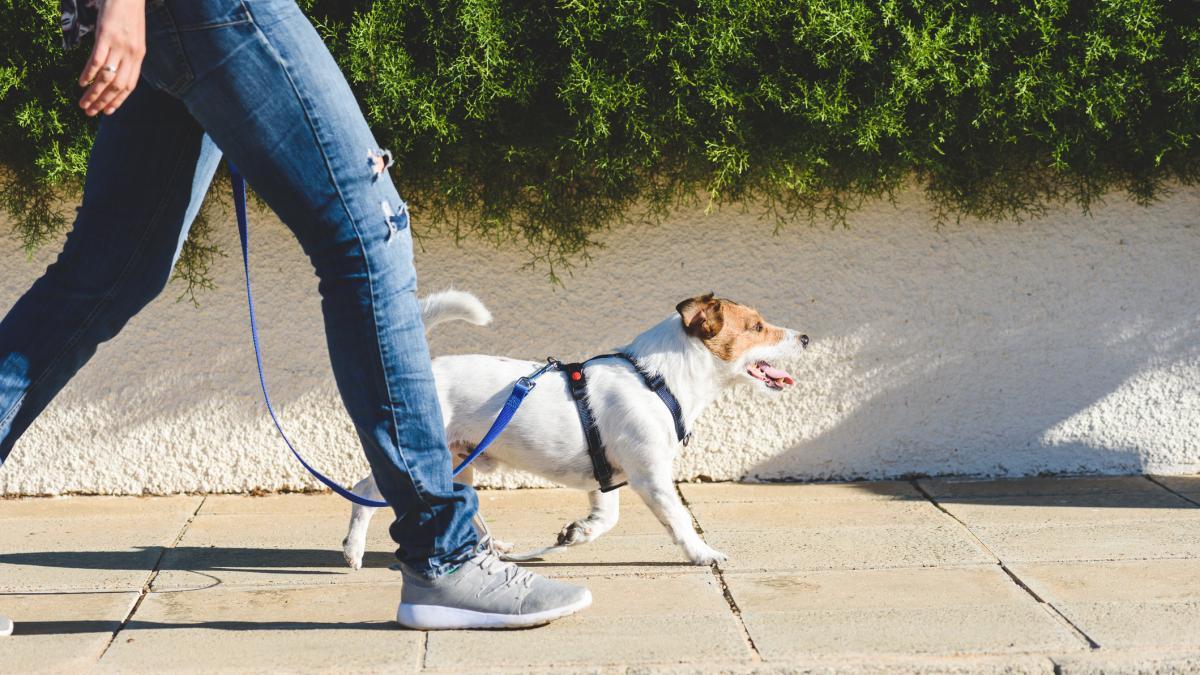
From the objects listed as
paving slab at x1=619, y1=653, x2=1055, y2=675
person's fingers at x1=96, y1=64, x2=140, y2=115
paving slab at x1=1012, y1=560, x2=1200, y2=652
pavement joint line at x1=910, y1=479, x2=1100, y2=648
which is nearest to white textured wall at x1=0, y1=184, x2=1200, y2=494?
pavement joint line at x1=910, y1=479, x2=1100, y2=648

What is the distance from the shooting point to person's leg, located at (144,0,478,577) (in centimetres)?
248


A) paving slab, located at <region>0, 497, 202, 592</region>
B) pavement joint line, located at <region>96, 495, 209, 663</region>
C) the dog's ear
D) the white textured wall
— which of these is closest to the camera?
pavement joint line, located at <region>96, 495, 209, 663</region>

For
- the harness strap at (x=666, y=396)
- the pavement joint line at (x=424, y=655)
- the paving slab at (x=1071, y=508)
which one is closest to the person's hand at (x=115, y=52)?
the pavement joint line at (x=424, y=655)

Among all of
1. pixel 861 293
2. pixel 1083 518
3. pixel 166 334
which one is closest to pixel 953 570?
pixel 1083 518

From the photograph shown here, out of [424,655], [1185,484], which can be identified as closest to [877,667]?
[424,655]

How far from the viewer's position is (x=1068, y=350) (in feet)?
16.0

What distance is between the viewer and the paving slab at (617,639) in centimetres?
279

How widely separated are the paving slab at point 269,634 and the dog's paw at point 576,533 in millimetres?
601

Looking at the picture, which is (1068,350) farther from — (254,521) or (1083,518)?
(254,521)

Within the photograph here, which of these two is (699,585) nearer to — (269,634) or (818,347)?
(269,634)

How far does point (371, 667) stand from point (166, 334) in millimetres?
2442

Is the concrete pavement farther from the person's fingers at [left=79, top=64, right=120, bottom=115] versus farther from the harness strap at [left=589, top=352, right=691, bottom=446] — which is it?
the person's fingers at [left=79, top=64, right=120, bottom=115]

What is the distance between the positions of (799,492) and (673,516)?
48.3 inches

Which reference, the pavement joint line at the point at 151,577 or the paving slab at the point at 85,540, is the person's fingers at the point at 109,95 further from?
the paving slab at the point at 85,540
